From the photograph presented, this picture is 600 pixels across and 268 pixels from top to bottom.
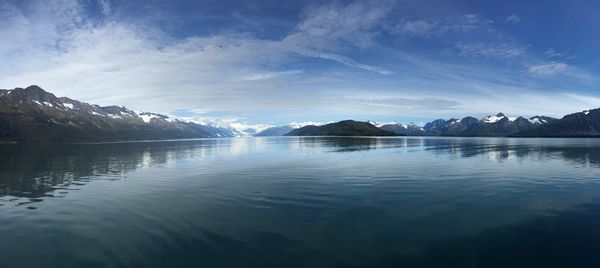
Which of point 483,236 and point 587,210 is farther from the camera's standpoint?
point 587,210

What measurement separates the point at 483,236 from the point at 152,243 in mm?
22735

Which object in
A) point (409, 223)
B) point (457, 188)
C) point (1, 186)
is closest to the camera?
point (409, 223)

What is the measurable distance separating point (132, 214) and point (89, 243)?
27.4ft

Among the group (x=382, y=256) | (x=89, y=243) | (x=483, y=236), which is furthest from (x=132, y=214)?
(x=483, y=236)

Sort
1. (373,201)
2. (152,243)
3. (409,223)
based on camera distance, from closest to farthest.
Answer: (152,243) < (409,223) < (373,201)

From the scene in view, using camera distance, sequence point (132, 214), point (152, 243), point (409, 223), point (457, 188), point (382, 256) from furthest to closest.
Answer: point (457, 188)
point (132, 214)
point (409, 223)
point (152, 243)
point (382, 256)

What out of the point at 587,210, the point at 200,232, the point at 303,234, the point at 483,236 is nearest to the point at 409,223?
the point at 483,236

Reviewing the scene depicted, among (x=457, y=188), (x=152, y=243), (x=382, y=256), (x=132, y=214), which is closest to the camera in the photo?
(x=382, y=256)

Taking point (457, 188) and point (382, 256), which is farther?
point (457, 188)

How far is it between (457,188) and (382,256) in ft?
93.8

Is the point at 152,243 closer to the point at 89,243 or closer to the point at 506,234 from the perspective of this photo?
the point at 89,243

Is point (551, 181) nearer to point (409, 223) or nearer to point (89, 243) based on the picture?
point (409, 223)

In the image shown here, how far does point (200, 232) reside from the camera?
26188 mm

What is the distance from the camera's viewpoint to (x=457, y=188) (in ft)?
150
